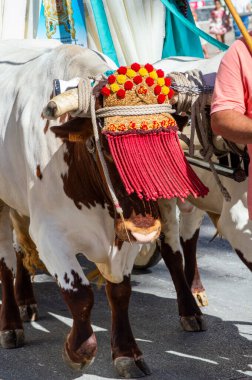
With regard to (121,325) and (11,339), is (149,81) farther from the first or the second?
(11,339)

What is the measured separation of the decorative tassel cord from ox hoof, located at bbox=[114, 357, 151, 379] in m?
1.01

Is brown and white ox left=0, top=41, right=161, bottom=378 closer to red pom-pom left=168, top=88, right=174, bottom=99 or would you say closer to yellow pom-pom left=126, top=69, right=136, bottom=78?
yellow pom-pom left=126, top=69, right=136, bottom=78

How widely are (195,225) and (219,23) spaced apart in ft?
47.4

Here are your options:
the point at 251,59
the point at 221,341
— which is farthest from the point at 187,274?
the point at 251,59

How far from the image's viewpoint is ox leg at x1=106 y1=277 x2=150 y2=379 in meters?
4.78

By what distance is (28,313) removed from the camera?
5.86m

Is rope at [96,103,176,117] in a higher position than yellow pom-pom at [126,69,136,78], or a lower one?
lower

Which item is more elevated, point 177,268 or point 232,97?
point 232,97

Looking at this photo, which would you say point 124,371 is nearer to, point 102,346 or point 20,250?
point 102,346

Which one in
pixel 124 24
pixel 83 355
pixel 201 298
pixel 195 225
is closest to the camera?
pixel 83 355

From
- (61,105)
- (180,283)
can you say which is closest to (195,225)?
(180,283)

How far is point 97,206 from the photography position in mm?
4688

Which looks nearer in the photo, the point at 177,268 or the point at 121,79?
the point at 121,79

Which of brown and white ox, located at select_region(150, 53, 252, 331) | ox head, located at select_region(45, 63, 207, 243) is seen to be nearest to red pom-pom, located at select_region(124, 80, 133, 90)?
ox head, located at select_region(45, 63, 207, 243)
